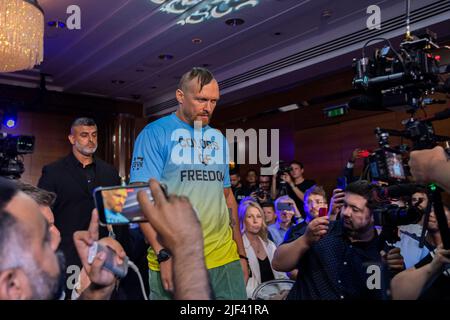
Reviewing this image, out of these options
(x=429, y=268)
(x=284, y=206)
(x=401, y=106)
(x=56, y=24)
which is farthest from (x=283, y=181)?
(x=429, y=268)

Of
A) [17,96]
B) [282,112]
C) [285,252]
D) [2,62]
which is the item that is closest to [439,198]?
[285,252]

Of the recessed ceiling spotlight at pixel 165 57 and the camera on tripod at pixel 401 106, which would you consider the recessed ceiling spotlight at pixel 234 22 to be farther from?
the camera on tripod at pixel 401 106

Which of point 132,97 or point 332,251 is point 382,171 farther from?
point 132,97

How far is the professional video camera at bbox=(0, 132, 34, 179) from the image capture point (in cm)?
354

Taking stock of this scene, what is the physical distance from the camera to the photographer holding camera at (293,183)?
511cm

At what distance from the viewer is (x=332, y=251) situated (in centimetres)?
190

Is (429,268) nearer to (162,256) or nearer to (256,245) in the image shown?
(162,256)

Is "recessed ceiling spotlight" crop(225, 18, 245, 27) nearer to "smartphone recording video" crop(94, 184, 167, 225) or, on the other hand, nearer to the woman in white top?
the woman in white top

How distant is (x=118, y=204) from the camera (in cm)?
72

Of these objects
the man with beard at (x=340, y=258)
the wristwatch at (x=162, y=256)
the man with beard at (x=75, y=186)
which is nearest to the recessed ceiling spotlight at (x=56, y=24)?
the man with beard at (x=75, y=186)

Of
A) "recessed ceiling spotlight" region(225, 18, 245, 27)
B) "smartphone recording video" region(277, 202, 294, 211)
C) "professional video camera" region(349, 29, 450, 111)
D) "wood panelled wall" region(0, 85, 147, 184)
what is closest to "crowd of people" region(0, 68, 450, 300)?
"professional video camera" region(349, 29, 450, 111)

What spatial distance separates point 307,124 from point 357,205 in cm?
438

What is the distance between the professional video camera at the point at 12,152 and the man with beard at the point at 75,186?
0.97m

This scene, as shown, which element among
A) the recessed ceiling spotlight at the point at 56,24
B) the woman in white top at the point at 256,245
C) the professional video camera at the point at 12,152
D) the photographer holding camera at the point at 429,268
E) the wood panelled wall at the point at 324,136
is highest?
the recessed ceiling spotlight at the point at 56,24
